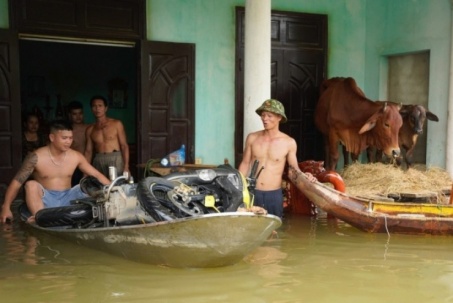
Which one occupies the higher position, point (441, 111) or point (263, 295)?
point (441, 111)

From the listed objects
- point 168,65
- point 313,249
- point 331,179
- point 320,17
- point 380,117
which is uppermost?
point 320,17

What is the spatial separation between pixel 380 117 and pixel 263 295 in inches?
190

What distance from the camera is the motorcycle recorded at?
436cm

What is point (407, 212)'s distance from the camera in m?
6.09

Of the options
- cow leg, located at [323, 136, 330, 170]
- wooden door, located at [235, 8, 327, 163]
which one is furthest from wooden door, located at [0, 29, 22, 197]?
cow leg, located at [323, 136, 330, 170]

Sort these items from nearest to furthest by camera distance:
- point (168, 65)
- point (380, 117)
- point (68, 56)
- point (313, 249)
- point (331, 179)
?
1. point (313, 249)
2. point (331, 179)
3. point (380, 117)
4. point (168, 65)
5. point (68, 56)

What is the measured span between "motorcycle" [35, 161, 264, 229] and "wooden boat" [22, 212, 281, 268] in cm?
16

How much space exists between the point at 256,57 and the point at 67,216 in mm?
3496

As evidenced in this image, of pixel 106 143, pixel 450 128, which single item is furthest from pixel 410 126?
pixel 106 143

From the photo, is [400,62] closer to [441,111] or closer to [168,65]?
[441,111]

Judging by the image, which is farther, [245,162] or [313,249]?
[245,162]

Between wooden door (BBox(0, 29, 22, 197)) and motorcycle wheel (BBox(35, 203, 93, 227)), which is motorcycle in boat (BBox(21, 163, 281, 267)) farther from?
wooden door (BBox(0, 29, 22, 197))

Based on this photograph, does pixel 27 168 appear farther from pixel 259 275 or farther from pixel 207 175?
pixel 259 275

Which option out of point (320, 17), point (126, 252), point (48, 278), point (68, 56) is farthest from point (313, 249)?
point (68, 56)
